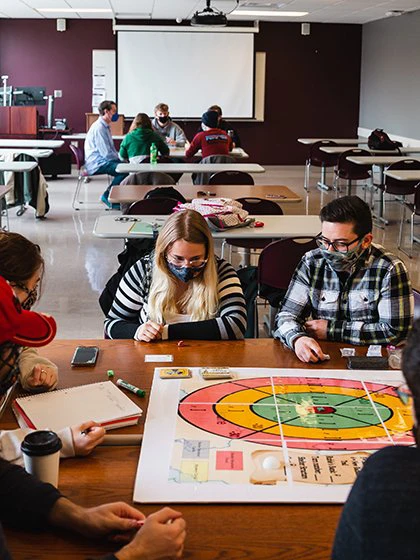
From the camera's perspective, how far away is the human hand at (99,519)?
63.6 inches

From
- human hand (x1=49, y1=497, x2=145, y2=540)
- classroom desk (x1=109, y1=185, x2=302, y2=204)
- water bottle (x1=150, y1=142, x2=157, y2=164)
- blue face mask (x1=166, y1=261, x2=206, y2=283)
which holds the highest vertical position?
water bottle (x1=150, y1=142, x2=157, y2=164)

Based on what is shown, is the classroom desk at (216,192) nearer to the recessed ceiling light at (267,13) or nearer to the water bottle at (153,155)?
the water bottle at (153,155)

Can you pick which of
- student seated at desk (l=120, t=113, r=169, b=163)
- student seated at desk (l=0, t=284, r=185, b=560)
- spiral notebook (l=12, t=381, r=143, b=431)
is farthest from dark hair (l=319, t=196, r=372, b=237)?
student seated at desk (l=120, t=113, r=169, b=163)

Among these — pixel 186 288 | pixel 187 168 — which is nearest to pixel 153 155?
pixel 187 168

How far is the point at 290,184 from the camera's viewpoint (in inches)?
542

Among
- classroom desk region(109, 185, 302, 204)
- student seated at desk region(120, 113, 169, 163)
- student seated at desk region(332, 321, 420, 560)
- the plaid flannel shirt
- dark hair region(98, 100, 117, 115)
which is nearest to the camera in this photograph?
student seated at desk region(332, 321, 420, 560)

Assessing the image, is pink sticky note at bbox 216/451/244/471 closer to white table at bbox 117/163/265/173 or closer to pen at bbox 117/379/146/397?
pen at bbox 117/379/146/397

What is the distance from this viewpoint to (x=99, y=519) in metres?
1.62

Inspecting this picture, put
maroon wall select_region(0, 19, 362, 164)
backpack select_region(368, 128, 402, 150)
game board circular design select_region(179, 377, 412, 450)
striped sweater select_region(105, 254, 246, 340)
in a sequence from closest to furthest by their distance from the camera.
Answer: game board circular design select_region(179, 377, 412, 450)
striped sweater select_region(105, 254, 246, 340)
backpack select_region(368, 128, 402, 150)
maroon wall select_region(0, 19, 362, 164)

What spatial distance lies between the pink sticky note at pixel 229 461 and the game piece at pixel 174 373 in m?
0.52

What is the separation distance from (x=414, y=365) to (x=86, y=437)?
1.00 metres

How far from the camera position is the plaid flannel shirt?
9.64 feet

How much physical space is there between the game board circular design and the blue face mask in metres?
0.80

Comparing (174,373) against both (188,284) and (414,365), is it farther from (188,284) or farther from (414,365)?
(414,365)
